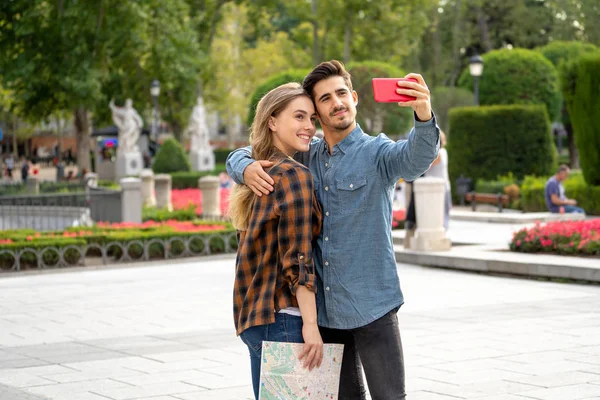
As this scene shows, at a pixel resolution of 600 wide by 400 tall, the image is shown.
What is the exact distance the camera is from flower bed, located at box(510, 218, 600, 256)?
1256 cm

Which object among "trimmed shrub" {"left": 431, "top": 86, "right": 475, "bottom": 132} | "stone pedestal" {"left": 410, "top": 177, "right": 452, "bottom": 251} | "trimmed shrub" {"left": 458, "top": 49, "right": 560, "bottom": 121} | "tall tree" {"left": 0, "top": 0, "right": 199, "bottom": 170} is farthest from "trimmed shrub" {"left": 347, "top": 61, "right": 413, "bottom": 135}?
"stone pedestal" {"left": 410, "top": 177, "right": 452, "bottom": 251}

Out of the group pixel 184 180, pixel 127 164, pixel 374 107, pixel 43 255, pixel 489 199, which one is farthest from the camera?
pixel 127 164

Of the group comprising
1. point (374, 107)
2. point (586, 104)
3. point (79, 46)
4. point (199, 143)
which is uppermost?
point (79, 46)

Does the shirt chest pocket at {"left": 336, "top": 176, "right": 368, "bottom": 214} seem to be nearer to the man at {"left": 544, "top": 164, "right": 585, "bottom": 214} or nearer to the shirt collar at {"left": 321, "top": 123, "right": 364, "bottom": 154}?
the shirt collar at {"left": 321, "top": 123, "right": 364, "bottom": 154}

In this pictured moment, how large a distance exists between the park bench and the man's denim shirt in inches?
784

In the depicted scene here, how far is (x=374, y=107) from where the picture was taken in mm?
38062

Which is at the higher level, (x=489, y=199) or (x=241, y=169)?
(x=241, y=169)

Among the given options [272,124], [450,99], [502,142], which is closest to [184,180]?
[450,99]

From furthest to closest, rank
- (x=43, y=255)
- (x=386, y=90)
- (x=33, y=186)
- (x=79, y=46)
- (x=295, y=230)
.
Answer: (x=79, y=46)
(x=33, y=186)
(x=43, y=255)
(x=295, y=230)
(x=386, y=90)

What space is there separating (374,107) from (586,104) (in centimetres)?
1708

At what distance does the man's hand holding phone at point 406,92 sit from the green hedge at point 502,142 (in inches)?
970

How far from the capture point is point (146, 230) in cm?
1683

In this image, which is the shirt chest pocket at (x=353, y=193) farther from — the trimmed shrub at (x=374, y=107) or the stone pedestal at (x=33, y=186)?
the trimmed shrub at (x=374, y=107)

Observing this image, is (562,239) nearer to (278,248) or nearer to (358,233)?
(358,233)
